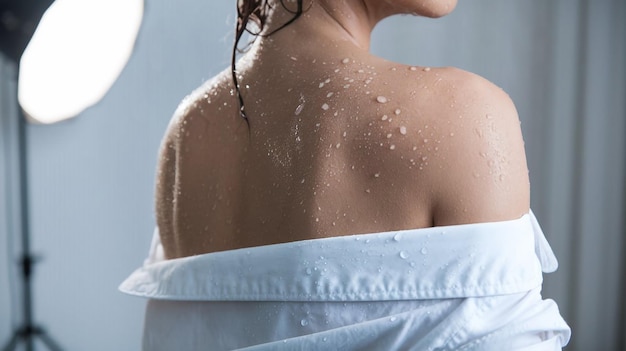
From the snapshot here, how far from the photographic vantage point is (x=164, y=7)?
6.91 feet

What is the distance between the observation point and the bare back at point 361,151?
0.61 meters

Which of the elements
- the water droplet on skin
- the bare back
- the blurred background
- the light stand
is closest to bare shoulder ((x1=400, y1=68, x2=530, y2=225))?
the bare back

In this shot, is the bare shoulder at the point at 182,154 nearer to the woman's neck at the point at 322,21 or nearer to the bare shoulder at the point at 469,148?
the woman's neck at the point at 322,21

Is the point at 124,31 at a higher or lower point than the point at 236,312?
higher

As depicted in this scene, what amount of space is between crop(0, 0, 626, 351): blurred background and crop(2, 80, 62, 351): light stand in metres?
0.03

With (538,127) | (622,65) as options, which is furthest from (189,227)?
(622,65)

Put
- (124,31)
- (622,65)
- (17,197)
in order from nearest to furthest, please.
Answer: (124,31) → (17,197) → (622,65)

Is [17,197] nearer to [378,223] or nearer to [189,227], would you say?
[189,227]

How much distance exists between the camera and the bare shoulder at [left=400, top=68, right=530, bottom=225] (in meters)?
0.61

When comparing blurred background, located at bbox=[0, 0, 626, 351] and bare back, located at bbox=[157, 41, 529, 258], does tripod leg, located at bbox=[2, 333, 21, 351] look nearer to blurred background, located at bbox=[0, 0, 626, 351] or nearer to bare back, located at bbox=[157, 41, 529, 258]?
blurred background, located at bbox=[0, 0, 626, 351]

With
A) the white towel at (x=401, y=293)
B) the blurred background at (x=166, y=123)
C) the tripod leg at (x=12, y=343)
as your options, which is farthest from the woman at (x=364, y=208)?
the tripod leg at (x=12, y=343)

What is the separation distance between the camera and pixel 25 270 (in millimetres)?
2074

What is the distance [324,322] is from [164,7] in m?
1.69

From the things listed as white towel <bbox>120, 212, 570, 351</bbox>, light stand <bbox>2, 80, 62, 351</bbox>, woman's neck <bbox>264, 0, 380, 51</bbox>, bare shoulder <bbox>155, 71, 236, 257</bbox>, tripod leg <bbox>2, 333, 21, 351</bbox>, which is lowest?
tripod leg <bbox>2, 333, 21, 351</bbox>
